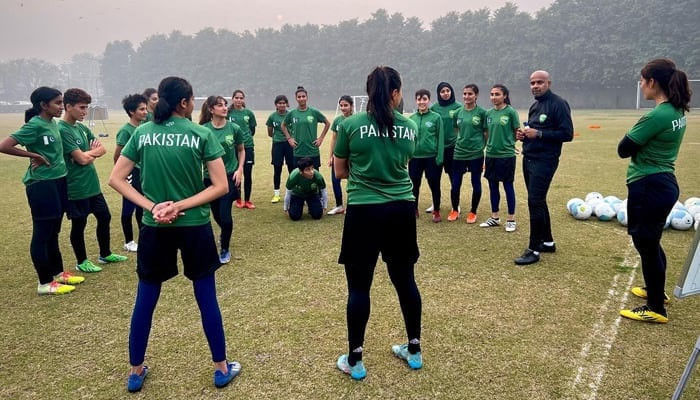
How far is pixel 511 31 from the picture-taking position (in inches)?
2539

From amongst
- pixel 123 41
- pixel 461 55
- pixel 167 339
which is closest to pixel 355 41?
pixel 461 55

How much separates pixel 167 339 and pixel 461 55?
2784 inches

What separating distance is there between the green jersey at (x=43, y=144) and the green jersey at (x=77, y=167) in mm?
176

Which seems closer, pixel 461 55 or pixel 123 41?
pixel 461 55

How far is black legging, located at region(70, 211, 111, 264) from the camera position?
5.54m

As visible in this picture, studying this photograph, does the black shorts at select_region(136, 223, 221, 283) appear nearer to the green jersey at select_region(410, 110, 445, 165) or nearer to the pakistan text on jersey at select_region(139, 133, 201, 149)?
the pakistan text on jersey at select_region(139, 133, 201, 149)

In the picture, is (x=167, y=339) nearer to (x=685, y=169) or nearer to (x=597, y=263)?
(x=597, y=263)

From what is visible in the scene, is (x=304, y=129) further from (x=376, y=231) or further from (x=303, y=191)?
(x=376, y=231)

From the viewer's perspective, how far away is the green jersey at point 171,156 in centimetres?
299

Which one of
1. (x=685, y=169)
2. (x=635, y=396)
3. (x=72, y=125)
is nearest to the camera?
(x=635, y=396)

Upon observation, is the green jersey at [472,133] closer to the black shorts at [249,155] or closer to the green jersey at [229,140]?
the green jersey at [229,140]

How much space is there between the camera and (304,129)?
9.04 m

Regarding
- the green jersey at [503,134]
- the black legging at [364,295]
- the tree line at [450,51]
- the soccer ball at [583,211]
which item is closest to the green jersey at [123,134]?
the black legging at [364,295]

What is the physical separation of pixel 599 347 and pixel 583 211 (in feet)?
14.4
